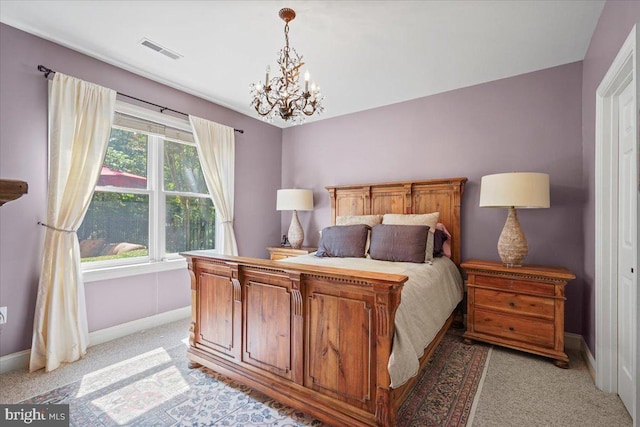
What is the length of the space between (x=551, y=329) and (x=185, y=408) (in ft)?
9.38

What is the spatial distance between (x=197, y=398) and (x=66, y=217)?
1922 millimetres

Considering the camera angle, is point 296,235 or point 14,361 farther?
point 296,235

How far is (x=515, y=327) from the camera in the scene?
102 inches

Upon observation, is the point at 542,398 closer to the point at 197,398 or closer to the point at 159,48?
the point at 197,398

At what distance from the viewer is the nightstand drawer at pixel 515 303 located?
8.09 ft

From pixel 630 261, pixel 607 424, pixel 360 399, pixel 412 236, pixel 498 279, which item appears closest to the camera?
pixel 360 399

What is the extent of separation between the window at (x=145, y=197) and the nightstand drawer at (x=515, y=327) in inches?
131

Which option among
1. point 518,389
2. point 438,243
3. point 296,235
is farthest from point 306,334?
point 296,235

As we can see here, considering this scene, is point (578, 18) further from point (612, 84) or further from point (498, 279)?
point (498, 279)

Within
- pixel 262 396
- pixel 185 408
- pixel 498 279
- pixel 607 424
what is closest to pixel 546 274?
pixel 498 279

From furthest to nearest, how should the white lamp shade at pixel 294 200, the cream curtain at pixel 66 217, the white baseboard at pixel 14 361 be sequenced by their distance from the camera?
the white lamp shade at pixel 294 200 < the cream curtain at pixel 66 217 < the white baseboard at pixel 14 361

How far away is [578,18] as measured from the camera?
7.34ft

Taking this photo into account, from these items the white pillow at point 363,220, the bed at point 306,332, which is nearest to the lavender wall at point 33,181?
the bed at point 306,332

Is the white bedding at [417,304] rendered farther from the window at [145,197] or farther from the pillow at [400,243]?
the window at [145,197]
